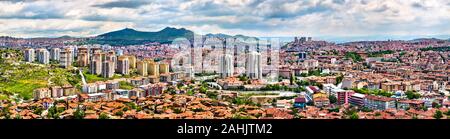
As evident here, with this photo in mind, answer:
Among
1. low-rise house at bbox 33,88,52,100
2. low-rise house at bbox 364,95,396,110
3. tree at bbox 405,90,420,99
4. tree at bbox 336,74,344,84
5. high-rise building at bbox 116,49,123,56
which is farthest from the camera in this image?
tree at bbox 336,74,344,84

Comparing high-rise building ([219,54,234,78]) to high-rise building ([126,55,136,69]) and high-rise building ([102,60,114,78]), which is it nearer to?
high-rise building ([126,55,136,69])

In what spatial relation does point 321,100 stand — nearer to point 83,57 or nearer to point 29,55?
point 83,57

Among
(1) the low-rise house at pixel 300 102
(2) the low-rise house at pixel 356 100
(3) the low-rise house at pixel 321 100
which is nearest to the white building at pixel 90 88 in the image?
(1) the low-rise house at pixel 300 102

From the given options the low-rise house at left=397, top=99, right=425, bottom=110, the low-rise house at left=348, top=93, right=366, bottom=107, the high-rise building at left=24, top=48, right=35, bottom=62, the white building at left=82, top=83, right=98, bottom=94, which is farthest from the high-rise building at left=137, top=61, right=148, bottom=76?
the low-rise house at left=397, top=99, right=425, bottom=110
